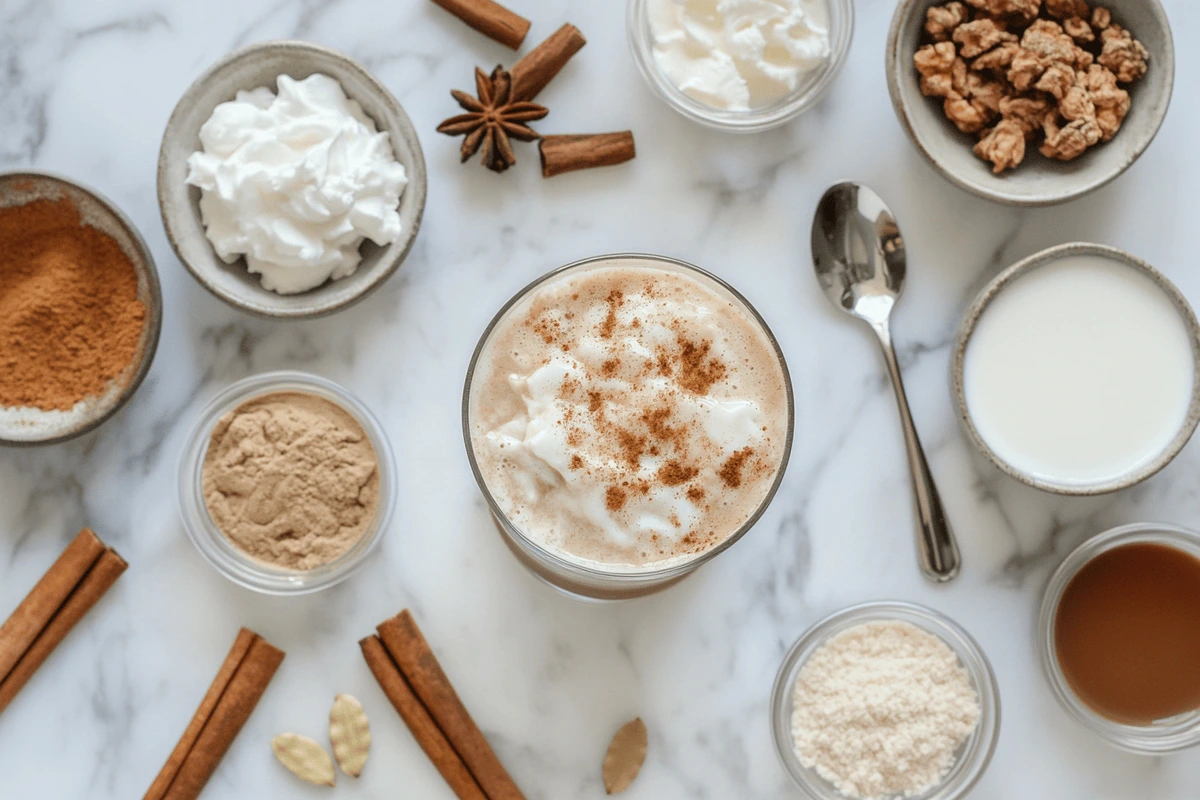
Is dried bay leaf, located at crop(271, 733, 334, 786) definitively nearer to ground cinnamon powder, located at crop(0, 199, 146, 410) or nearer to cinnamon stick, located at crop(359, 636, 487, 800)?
cinnamon stick, located at crop(359, 636, 487, 800)

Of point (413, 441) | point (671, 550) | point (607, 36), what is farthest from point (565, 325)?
point (607, 36)

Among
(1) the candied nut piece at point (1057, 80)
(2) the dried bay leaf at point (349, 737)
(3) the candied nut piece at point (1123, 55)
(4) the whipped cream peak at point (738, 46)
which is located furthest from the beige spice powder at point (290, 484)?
(3) the candied nut piece at point (1123, 55)

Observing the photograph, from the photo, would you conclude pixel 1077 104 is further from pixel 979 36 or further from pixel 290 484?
pixel 290 484

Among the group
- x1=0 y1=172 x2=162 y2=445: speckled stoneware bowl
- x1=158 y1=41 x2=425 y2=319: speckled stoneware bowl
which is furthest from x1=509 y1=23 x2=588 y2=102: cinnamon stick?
x1=0 y1=172 x2=162 y2=445: speckled stoneware bowl

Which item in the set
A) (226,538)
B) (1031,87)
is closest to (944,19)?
(1031,87)

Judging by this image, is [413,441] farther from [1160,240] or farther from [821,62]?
[1160,240]

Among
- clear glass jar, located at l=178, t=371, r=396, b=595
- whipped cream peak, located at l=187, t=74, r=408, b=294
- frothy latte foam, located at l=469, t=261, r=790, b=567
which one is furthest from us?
clear glass jar, located at l=178, t=371, r=396, b=595
